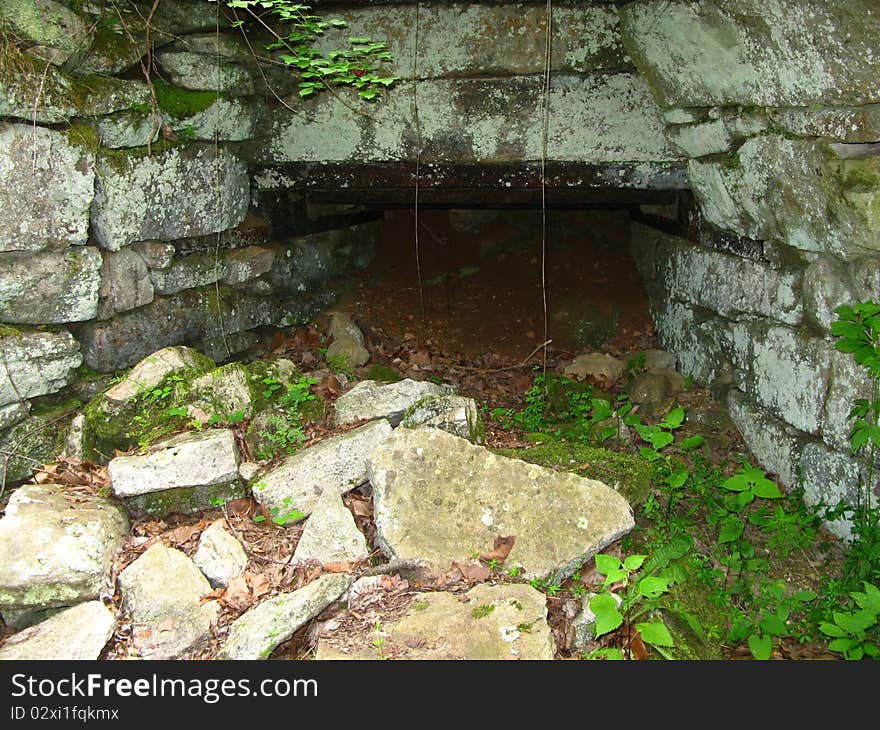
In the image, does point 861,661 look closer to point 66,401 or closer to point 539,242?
point 66,401

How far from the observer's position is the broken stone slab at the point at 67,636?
9.51 ft

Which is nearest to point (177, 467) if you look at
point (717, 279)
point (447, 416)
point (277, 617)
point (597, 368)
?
point (277, 617)

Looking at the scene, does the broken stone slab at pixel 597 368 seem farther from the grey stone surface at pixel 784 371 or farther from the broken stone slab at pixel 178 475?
the broken stone slab at pixel 178 475

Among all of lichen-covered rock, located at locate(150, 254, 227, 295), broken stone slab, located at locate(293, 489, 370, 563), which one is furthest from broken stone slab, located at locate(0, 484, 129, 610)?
lichen-covered rock, located at locate(150, 254, 227, 295)

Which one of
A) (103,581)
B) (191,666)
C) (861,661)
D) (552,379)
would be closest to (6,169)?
(103,581)

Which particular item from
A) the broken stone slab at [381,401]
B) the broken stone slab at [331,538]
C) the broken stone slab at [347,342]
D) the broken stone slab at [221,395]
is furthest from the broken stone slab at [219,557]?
the broken stone slab at [347,342]

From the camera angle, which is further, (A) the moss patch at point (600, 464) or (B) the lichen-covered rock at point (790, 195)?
(A) the moss patch at point (600, 464)

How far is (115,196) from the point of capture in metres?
3.91

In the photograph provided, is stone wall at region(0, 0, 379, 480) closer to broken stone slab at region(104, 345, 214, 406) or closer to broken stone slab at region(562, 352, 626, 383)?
broken stone slab at region(104, 345, 214, 406)

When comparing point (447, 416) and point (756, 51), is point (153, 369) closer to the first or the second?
point (447, 416)

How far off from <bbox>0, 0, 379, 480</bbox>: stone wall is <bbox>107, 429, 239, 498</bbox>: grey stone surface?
19.0 inches

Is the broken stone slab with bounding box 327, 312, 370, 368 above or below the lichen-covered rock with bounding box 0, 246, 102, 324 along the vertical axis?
below

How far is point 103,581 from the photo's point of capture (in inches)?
126

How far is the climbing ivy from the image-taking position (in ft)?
13.6
